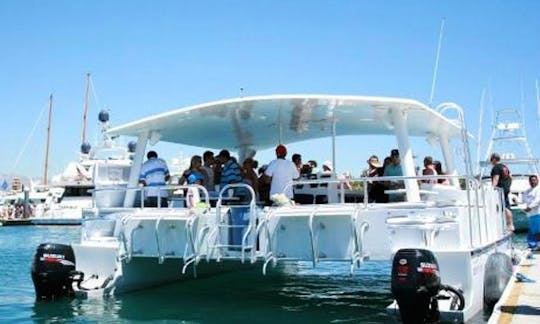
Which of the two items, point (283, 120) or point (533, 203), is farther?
point (533, 203)

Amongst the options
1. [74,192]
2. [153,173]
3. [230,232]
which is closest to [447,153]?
[230,232]

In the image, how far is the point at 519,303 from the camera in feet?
28.2

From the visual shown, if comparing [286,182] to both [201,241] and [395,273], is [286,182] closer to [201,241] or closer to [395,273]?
[201,241]

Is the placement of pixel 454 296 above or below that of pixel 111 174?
below

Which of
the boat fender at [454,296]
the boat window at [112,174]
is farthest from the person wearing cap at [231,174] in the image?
the boat fender at [454,296]

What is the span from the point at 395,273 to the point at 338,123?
5251mm

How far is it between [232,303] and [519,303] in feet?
17.4

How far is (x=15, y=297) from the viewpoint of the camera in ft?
43.3

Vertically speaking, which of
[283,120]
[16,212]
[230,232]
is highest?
[283,120]

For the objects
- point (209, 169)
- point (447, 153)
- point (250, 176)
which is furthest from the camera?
point (447, 153)

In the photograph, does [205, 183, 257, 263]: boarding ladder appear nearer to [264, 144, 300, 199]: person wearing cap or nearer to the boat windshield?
[264, 144, 300, 199]: person wearing cap

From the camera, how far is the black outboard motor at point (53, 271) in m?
11.4

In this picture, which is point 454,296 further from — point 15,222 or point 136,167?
point 15,222

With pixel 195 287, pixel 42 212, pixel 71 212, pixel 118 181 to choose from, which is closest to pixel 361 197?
pixel 195 287
